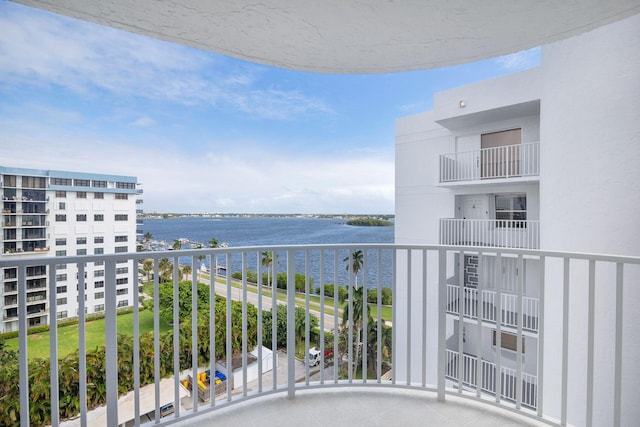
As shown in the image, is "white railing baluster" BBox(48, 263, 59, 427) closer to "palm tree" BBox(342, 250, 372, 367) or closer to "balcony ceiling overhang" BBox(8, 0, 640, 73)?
"balcony ceiling overhang" BBox(8, 0, 640, 73)

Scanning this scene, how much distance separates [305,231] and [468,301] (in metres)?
4.52

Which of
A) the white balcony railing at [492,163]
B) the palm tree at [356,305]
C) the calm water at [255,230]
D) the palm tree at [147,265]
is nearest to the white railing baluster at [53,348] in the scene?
the palm tree at [147,265]

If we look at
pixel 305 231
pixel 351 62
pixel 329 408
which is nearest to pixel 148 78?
pixel 305 231

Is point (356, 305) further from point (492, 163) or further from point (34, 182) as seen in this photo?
point (34, 182)

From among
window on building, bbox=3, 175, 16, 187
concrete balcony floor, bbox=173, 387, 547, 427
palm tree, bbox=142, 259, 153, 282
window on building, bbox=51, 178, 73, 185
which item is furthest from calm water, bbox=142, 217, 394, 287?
concrete balcony floor, bbox=173, 387, 547, 427

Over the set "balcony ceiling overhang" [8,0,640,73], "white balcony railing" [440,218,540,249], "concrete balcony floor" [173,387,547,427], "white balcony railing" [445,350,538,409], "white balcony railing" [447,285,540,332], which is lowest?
"white balcony railing" [445,350,538,409]

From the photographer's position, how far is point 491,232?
7555 mm

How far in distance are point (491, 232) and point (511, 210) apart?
2.37 feet

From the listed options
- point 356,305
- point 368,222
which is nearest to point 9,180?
point 368,222

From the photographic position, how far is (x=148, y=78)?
10016 millimetres

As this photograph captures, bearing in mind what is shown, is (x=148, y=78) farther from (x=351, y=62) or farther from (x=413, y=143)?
(x=351, y=62)

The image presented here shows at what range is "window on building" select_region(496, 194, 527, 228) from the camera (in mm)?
7258

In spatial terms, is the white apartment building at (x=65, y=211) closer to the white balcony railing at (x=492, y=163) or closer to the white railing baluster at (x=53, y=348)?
the white railing baluster at (x=53, y=348)

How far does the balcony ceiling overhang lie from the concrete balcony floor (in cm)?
208
